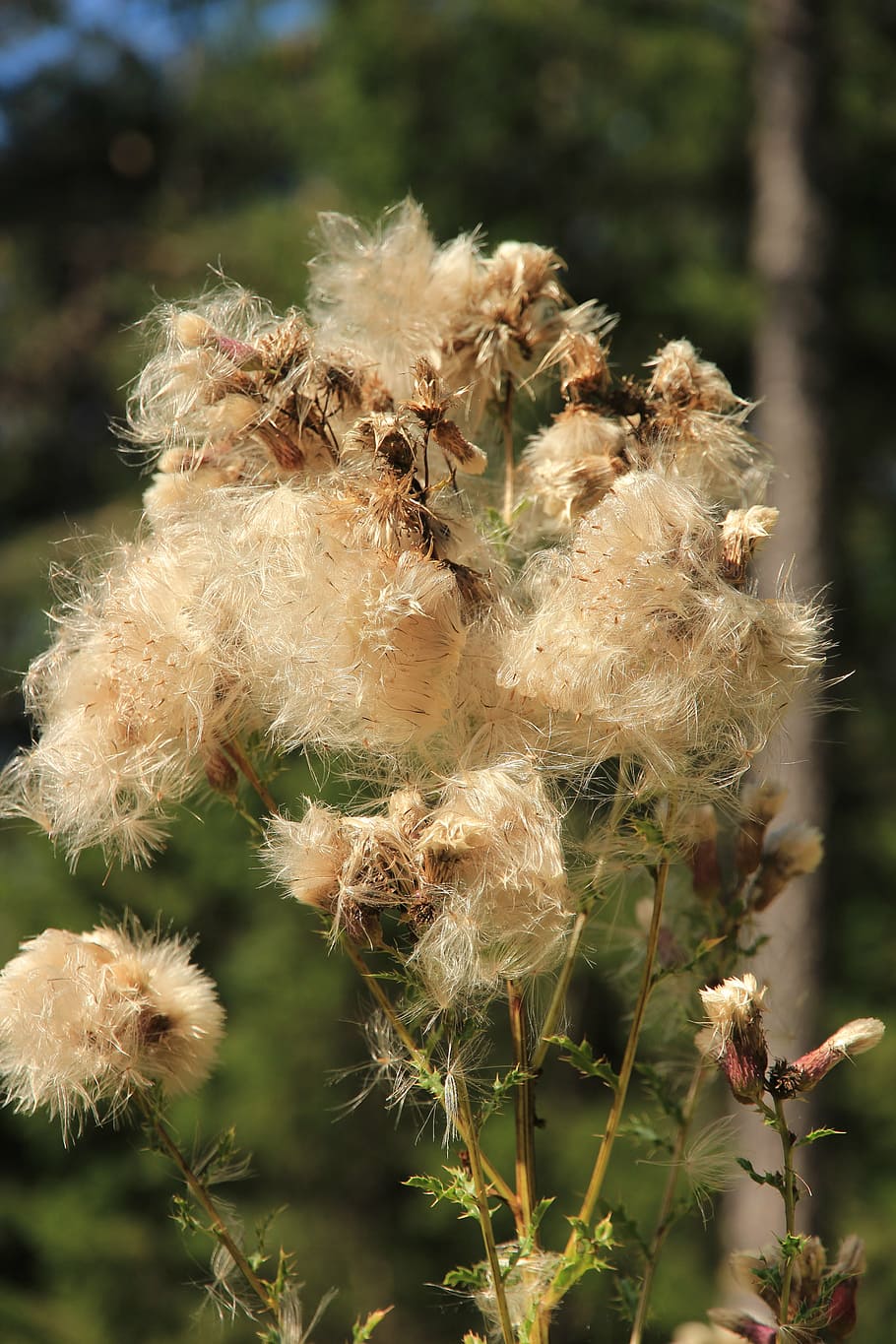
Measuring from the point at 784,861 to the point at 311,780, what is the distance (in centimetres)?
411

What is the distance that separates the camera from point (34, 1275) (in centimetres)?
645

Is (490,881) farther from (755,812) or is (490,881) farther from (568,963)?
(755,812)

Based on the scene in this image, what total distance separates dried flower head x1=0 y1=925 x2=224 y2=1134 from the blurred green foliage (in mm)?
4253

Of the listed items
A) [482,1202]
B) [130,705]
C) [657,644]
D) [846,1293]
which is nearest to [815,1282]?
[846,1293]

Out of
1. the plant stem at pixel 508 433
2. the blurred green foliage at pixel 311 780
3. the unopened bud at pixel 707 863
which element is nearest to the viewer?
the unopened bud at pixel 707 863

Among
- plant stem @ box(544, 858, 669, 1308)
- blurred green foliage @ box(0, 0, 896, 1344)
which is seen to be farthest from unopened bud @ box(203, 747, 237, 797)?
blurred green foliage @ box(0, 0, 896, 1344)

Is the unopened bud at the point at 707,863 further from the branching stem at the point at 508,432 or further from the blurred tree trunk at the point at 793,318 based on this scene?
the blurred tree trunk at the point at 793,318

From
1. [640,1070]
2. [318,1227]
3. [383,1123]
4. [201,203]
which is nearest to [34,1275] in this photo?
[318,1227]

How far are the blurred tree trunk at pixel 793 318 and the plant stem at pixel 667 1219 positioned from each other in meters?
3.24

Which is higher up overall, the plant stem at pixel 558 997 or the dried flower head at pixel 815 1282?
the plant stem at pixel 558 997

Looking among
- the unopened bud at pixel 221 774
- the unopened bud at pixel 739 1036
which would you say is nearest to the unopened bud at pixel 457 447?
the unopened bud at pixel 221 774

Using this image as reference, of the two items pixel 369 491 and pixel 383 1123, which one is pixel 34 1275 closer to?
pixel 383 1123

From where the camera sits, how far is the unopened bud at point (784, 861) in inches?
48.4

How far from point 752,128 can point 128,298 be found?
13.6 ft
